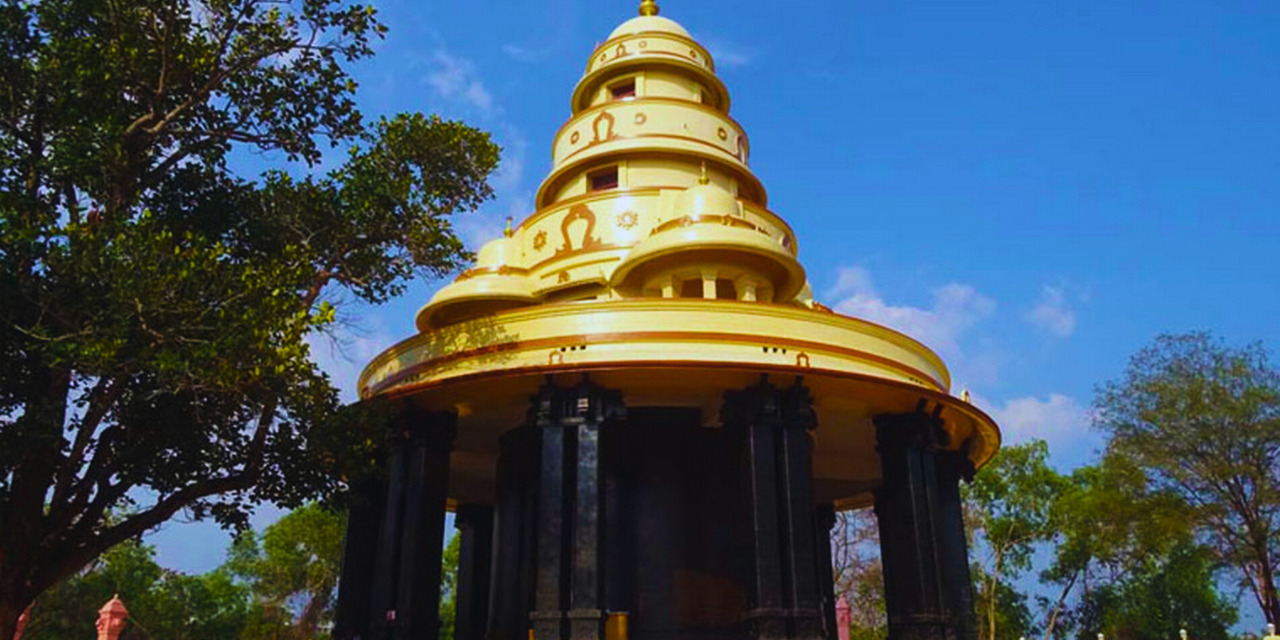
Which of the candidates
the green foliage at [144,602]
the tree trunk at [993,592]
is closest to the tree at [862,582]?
the tree trunk at [993,592]

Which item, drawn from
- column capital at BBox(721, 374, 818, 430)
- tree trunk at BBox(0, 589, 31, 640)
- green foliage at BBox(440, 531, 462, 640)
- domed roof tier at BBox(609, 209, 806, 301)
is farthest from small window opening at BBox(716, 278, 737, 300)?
green foliage at BBox(440, 531, 462, 640)

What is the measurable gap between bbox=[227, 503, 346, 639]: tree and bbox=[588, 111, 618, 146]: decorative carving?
25.2 meters

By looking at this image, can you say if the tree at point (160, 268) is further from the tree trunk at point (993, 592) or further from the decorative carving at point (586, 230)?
the tree trunk at point (993, 592)

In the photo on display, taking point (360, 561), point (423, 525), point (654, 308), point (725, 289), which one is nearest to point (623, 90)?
point (725, 289)

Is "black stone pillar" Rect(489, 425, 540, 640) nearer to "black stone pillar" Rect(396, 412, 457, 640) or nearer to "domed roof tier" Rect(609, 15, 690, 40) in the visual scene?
"black stone pillar" Rect(396, 412, 457, 640)

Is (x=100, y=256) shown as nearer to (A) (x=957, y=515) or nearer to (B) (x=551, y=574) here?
(B) (x=551, y=574)

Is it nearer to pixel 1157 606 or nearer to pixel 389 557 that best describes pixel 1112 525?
pixel 1157 606

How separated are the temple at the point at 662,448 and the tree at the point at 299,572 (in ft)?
→ 83.1

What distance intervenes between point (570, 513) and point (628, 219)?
981cm

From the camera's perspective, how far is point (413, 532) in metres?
17.5

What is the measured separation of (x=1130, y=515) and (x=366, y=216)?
1128 inches

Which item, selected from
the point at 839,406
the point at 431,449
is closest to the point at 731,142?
the point at 839,406

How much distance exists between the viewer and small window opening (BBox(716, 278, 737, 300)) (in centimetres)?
2167

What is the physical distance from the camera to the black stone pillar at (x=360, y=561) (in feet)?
63.7
